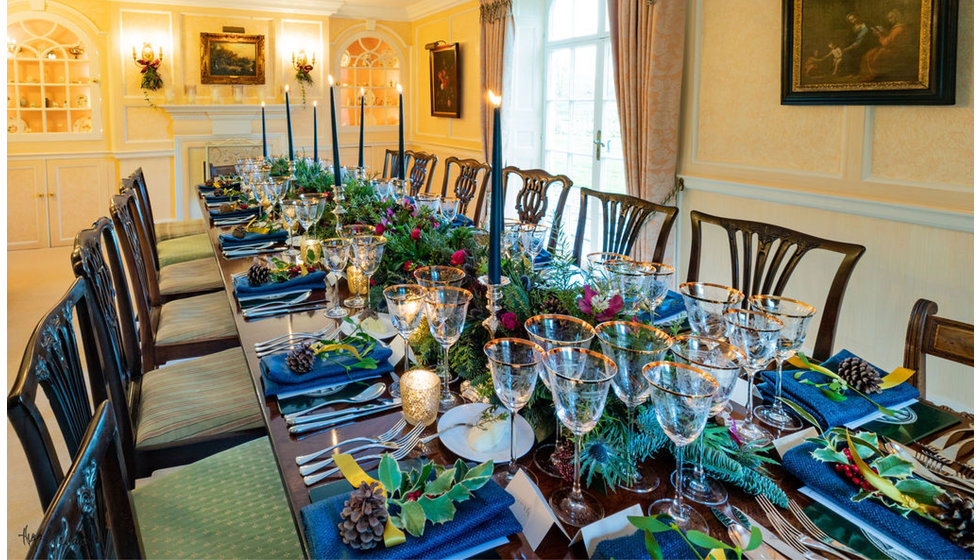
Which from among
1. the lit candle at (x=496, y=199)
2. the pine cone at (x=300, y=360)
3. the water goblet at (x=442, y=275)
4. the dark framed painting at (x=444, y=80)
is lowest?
the pine cone at (x=300, y=360)

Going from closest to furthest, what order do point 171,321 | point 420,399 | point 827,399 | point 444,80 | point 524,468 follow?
point 524,468 → point 420,399 → point 827,399 → point 171,321 → point 444,80

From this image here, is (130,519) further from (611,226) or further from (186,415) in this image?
(611,226)

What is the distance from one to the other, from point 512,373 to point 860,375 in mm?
765

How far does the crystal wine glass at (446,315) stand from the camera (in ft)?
3.63

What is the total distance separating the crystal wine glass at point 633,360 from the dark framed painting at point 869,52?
2.01 meters

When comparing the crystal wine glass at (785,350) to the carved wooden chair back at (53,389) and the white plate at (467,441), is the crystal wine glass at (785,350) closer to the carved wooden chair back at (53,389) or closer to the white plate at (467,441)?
the white plate at (467,441)

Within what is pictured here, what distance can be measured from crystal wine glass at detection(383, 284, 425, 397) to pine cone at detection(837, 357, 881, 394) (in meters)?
0.85

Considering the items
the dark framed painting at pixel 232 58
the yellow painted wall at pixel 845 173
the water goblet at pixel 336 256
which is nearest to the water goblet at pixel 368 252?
the water goblet at pixel 336 256

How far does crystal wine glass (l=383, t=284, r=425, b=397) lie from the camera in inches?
47.0

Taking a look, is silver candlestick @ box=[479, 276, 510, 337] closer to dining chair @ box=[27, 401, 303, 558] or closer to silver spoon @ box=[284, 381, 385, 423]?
silver spoon @ box=[284, 381, 385, 423]

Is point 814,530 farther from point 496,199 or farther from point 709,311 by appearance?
point 496,199

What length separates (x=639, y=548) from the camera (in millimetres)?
725

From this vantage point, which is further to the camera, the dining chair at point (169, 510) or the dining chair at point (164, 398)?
the dining chair at point (164, 398)

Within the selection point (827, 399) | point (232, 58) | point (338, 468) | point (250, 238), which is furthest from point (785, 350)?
point (232, 58)
